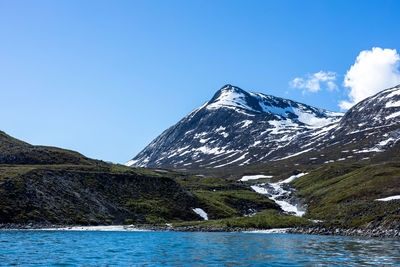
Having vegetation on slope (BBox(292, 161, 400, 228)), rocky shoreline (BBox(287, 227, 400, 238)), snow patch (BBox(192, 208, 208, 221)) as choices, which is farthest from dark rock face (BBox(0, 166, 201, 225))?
vegetation on slope (BBox(292, 161, 400, 228))

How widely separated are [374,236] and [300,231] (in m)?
14.3

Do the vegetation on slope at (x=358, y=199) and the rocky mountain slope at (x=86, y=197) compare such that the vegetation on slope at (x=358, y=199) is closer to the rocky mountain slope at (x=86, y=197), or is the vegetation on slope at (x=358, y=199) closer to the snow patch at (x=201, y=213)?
the rocky mountain slope at (x=86, y=197)

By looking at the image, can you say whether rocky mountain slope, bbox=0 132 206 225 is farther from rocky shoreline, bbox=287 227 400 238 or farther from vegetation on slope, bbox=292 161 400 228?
vegetation on slope, bbox=292 161 400 228

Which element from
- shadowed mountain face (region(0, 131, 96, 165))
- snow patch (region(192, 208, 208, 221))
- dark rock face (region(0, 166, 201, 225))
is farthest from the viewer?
shadowed mountain face (region(0, 131, 96, 165))

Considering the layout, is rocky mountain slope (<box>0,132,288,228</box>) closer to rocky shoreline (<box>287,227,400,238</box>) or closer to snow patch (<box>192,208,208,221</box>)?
snow patch (<box>192,208,208,221</box>)

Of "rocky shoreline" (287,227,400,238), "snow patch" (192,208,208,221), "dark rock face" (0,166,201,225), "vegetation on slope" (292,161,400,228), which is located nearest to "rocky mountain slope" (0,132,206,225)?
"dark rock face" (0,166,201,225)

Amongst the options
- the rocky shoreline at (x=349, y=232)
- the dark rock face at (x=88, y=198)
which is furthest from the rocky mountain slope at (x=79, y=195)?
the rocky shoreline at (x=349, y=232)

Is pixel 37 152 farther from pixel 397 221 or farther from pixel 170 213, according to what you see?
pixel 397 221

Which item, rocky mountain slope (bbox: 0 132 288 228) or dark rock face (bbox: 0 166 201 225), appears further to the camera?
rocky mountain slope (bbox: 0 132 288 228)

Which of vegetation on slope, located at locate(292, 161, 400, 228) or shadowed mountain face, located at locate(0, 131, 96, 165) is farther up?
shadowed mountain face, located at locate(0, 131, 96, 165)

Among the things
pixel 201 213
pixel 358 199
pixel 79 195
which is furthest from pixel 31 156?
pixel 358 199

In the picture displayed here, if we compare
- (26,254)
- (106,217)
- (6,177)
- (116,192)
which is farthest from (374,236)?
(6,177)

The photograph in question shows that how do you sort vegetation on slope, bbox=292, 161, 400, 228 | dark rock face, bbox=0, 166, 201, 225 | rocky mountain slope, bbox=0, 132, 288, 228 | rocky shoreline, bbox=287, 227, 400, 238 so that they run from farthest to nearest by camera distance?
1. rocky mountain slope, bbox=0, 132, 288, 228
2. dark rock face, bbox=0, 166, 201, 225
3. vegetation on slope, bbox=292, 161, 400, 228
4. rocky shoreline, bbox=287, 227, 400, 238

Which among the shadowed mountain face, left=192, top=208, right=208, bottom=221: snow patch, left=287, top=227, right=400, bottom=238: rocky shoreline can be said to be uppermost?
the shadowed mountain face
